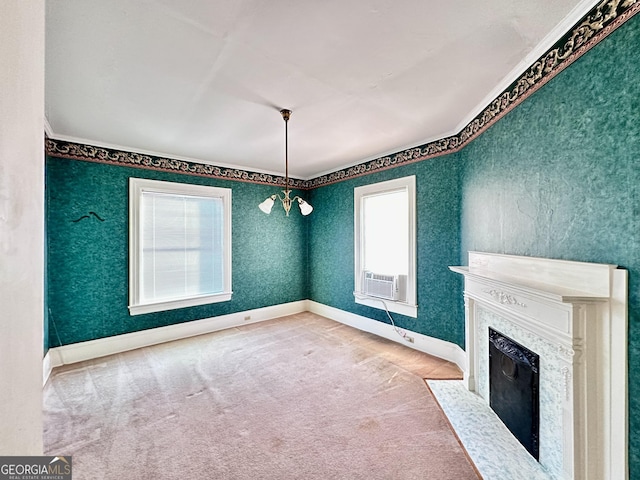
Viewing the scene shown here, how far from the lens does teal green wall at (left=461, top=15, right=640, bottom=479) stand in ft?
4.06

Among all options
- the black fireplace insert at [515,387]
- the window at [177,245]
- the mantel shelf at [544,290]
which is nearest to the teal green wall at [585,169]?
the mantel shelf at [544,290]

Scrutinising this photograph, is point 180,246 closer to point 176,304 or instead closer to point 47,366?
point 176,304

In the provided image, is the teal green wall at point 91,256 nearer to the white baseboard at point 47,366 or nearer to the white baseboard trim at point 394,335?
the white baseboard at point 47,366

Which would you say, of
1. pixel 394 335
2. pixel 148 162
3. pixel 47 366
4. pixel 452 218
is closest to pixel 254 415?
Result: pixel 394 335

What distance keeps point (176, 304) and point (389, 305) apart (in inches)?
122

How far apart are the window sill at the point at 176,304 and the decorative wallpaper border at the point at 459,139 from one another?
1899mm

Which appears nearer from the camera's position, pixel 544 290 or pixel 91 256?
pixel 544 290

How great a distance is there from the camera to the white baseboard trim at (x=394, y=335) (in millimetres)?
3193

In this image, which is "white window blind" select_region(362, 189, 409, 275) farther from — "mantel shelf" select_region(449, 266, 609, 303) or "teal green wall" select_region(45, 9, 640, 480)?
"mantel shelf" select_region(449, 266, 609, 303)

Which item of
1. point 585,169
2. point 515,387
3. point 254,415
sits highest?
point 585,169

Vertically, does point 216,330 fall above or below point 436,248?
below

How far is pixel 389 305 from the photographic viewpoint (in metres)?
3.95

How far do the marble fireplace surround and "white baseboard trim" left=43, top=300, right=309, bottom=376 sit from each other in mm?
3860

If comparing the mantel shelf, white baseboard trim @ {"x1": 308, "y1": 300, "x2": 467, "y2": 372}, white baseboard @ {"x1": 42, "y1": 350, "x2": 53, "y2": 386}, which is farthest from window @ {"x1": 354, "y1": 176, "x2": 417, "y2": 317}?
white baseboard @ {"x1": 42, "y1": 350, "x2": 53, "y2": 386}
